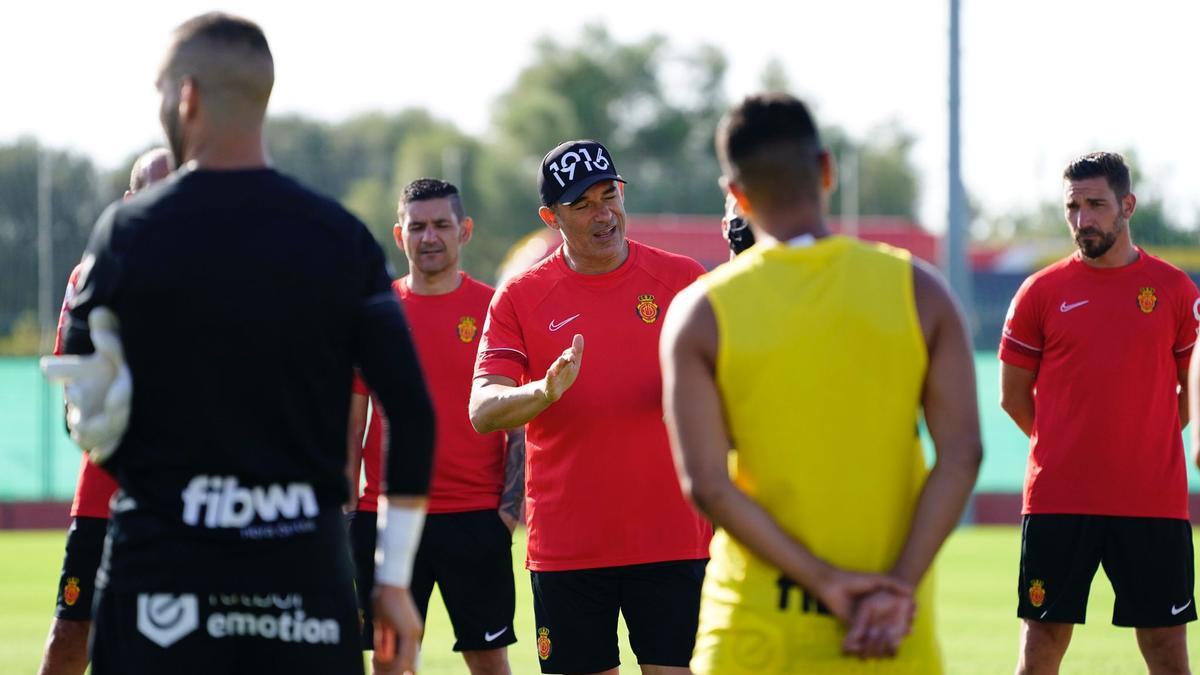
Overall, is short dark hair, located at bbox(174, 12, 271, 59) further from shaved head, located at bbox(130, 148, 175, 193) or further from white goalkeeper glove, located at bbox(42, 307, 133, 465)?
shaved head, located at bbox(130, 148, 175, 193)

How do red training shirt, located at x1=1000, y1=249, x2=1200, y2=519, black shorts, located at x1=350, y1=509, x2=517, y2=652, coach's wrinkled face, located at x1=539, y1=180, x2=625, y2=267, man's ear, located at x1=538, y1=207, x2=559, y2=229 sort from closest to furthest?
1. coach's wrinkled face, located at x1=539, y1=180, x2=625, y2=267
2. man's ear, located at x1=538, y1=207, x2=559, y2=229
3. red training shirt, located at x1=1000, y1=249, x2=1200, y2=519
4. black shorts, located at x1=350, y1=509, x2=517, y2=652

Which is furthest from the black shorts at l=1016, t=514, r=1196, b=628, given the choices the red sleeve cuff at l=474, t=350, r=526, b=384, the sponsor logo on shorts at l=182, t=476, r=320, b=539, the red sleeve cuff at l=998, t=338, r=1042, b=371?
the sponsor logo on shorts at l=182, t=476, r=320, b=539

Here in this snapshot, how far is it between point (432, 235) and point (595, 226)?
58.2 inches

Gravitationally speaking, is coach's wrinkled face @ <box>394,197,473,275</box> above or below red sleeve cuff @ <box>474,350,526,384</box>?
above

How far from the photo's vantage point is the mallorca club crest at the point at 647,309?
6367 millimetres

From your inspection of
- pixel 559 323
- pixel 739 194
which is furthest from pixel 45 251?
pixel 739 194

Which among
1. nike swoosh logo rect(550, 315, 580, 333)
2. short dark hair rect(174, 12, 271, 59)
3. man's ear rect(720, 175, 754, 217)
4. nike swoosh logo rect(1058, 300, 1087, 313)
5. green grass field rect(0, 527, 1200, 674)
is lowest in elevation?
green grass field rect(0, 527, 1200, 674)

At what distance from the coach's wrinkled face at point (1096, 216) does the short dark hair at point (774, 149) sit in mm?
3661

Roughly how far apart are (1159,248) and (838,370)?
1135 inches

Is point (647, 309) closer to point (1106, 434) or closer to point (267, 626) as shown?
point (1106, 434)

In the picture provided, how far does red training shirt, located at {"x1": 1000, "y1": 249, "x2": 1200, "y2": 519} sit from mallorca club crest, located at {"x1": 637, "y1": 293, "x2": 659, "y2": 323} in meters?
1.81

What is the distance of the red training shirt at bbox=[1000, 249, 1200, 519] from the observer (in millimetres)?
7047

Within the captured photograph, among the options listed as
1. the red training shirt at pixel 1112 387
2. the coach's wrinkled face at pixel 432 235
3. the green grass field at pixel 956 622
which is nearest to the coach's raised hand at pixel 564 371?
the coach's wrinkled face at pixel 432 235

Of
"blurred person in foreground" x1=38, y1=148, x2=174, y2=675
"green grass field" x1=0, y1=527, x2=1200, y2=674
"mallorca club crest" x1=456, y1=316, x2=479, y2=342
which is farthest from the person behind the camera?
"green grass field" x1=0, y1=527, x2=1200, y2=674
